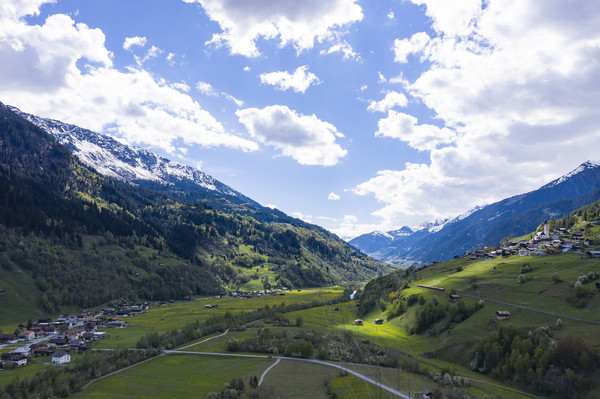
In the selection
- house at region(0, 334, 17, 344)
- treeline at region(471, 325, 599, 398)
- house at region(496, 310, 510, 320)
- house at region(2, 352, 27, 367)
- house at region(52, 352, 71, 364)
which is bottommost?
treeline at region(471, 325, 599, 398)

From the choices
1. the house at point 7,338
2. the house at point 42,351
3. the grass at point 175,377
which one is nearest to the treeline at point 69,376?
the grass at point 175,377

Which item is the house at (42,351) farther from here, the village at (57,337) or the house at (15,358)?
the house at (15,358)

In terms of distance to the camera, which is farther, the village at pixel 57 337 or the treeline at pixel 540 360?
the village at pixel 57 337

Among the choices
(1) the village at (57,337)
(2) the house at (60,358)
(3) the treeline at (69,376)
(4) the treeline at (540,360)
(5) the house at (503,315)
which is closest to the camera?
(4) the treeline at (540,360)

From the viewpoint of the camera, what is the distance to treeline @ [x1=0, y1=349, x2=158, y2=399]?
58.4 meters

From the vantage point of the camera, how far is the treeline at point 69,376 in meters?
58.4

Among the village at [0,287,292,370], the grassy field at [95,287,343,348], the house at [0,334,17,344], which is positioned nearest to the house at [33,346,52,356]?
the village at [0,287,292,370]

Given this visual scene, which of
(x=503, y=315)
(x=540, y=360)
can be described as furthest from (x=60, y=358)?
(x=503, y=315)

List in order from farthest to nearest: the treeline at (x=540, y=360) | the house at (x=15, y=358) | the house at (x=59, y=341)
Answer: the house at (x=59, y=341) < the house at (x=15, y=358) < the treeline at (x=540, y=360)

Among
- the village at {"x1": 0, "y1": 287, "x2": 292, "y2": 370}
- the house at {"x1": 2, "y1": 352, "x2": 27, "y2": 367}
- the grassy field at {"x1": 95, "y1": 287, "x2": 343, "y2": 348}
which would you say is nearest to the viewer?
the house at {"x1": 2, "y1": 352, "x2": 27, "y2": 367}

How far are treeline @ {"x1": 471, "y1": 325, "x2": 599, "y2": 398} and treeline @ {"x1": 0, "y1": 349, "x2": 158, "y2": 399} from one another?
269ft

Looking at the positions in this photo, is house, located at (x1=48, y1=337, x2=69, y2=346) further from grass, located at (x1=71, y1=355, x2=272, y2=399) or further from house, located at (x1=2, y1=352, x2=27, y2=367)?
grass, located at (x1=71, y1=355, x2=272, y2=399)

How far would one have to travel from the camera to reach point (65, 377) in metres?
64.2

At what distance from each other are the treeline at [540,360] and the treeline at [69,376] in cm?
8214
